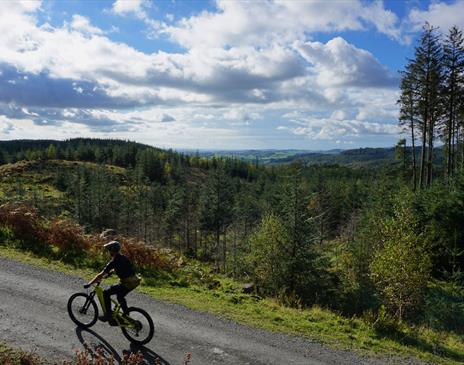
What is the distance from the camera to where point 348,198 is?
78.2 m

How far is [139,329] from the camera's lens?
9.27m

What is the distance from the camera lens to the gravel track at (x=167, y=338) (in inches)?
355

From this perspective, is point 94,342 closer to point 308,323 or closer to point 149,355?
point 149,355

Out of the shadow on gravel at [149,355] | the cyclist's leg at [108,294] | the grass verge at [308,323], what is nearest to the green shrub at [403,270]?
the grass verge at [308,323]

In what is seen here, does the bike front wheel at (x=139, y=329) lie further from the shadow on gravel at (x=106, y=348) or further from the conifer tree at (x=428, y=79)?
the conifer tree at (x=428, y=79)

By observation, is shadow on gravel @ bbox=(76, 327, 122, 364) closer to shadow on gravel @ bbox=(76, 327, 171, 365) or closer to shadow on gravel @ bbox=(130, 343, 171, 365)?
shadow on gravel @ bbox=(76, 327, 171, 365)

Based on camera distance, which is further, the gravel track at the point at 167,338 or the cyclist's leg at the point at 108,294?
the cyclist's leg at the point at 108,294

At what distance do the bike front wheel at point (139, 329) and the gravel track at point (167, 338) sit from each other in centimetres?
19

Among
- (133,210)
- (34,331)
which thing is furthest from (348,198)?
(34,331)

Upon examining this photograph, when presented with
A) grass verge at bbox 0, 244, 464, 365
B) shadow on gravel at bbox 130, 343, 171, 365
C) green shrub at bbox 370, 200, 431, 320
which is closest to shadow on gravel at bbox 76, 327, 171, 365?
shadow on gravel at bbox 130, 343, 171, 365

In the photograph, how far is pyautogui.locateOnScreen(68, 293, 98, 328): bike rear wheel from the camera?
982 cm

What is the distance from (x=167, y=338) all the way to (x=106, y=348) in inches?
62.7

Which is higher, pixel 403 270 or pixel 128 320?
pixel 128 320

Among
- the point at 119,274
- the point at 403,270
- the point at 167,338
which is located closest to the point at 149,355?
the point at 167,338
